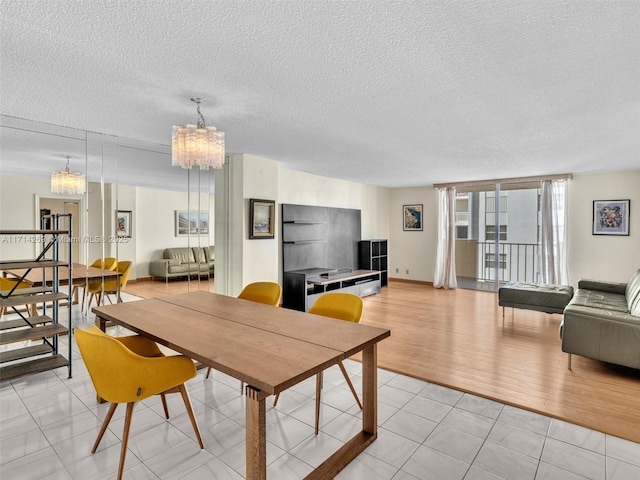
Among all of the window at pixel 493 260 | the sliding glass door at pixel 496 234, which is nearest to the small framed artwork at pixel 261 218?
the sliding glass door at pixel 496 234

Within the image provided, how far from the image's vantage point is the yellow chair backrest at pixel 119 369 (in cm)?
172

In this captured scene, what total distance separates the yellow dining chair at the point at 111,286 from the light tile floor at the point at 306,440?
4.44 ft

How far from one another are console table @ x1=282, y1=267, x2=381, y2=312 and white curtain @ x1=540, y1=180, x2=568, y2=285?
326cm

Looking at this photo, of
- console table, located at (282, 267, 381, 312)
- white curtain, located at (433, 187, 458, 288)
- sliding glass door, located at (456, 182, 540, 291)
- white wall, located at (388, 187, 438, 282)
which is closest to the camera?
console table, located at (282, 267, 381, 312)

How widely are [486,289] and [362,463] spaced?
20.6 ft

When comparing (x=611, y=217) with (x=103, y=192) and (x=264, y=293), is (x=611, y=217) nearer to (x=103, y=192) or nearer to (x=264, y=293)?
(x=264, y=293)

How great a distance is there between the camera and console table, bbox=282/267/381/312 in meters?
5.41

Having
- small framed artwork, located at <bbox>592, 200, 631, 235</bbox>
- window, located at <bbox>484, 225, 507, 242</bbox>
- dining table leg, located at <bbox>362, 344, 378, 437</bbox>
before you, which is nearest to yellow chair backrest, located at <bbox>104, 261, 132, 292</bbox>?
dining table leg, located at <bbox>362, 344, 378, 437</bbox>

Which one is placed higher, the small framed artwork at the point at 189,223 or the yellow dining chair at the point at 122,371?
the small framed artwork at the point at 189,223

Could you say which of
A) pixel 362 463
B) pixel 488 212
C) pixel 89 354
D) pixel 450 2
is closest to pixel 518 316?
pixel 488 212

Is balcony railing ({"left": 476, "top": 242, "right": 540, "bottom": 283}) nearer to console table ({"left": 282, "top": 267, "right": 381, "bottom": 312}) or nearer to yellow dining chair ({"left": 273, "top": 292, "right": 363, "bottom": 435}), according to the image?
console table ({"left": 282, "top": 267, "right": 381, "bottom": 312})

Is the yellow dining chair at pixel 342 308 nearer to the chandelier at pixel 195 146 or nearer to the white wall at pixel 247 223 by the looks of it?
the chandelier at pixel 195 146

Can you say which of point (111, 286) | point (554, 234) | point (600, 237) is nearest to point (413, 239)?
point (554, 234)

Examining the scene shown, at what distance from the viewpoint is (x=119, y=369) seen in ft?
5.65
